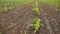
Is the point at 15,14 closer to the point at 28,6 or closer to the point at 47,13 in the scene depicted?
the point at 28,6

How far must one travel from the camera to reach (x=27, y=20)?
5703mm

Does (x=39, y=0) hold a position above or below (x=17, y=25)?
above

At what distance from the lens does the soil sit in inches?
206

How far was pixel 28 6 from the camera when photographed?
22.6 ft

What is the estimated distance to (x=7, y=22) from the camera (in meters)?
5.70

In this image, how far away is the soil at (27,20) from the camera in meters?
5.23

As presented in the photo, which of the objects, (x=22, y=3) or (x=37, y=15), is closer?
(x=37, y=15)

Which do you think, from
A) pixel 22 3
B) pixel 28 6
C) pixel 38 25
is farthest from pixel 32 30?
pixel 22 3

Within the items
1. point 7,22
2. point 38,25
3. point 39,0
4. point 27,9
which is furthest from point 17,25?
point 39,0

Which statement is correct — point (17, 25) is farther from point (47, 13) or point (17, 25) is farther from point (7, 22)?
point (47, 13)

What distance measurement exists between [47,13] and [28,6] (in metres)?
1.18

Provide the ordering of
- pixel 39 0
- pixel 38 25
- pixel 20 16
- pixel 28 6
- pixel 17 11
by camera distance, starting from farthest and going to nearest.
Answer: pixel 39 0 → pixel 28 6 → pixel 17 11 → pixel 20 16 → pixel 38 25

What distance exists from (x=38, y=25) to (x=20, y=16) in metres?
1.22

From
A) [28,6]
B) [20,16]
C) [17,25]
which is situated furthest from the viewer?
[28,6]
